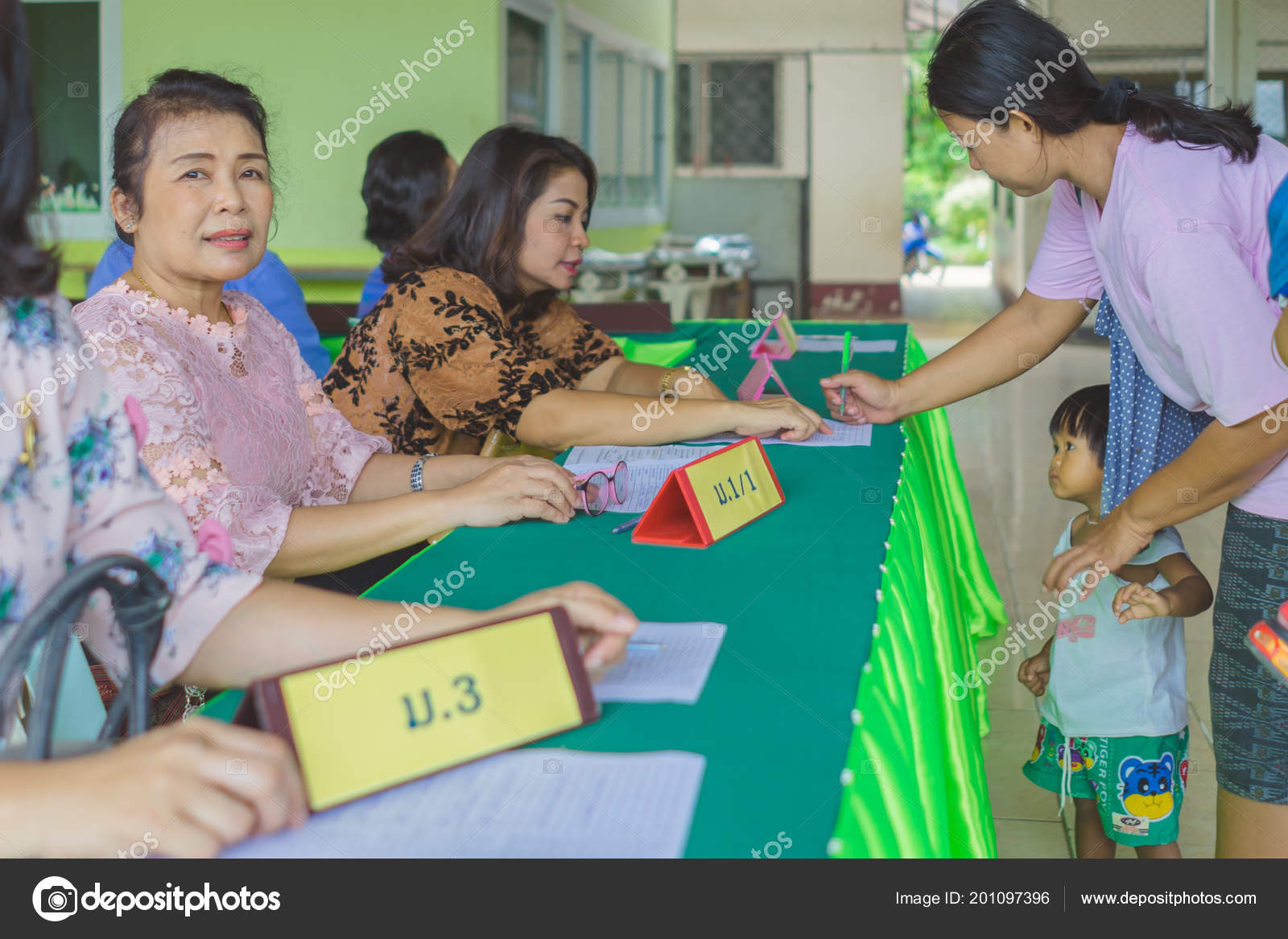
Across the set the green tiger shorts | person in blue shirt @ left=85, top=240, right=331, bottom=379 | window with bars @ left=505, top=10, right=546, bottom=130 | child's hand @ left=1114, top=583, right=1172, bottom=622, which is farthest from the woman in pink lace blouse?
window with bars @ left=505, top=10, right=546, bottom=130

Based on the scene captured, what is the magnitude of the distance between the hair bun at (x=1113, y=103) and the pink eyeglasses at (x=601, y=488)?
2.48ft

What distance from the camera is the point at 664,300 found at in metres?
7.24

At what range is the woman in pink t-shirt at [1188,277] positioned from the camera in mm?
1328

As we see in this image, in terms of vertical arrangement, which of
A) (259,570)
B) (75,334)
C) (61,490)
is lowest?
(259,570)

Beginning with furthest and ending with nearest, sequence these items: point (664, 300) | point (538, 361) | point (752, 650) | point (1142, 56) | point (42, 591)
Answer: point (1142, 56) < point (664, 300) < point (538, 361) < point (752, 650) < point (42, 591)

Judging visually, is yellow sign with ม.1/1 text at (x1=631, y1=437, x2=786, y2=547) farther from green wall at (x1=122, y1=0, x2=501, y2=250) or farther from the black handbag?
green wall at (x1=122, y1=0, x2=501, y2=250)

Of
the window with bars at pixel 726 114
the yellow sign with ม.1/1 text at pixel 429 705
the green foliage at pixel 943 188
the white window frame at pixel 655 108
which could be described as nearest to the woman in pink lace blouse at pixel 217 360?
the yellow sign with ม.1/1 text at pixel 429 705

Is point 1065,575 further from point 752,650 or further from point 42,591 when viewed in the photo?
point 42,591

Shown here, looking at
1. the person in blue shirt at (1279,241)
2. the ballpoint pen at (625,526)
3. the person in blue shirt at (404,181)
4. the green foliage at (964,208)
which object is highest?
the green foliage at (964,208)

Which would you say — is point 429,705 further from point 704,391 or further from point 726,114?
point 726,114

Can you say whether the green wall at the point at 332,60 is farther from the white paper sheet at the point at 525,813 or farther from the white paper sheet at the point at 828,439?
the white paper sheet at the point at 525,813

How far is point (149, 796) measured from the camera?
0.69 meters
